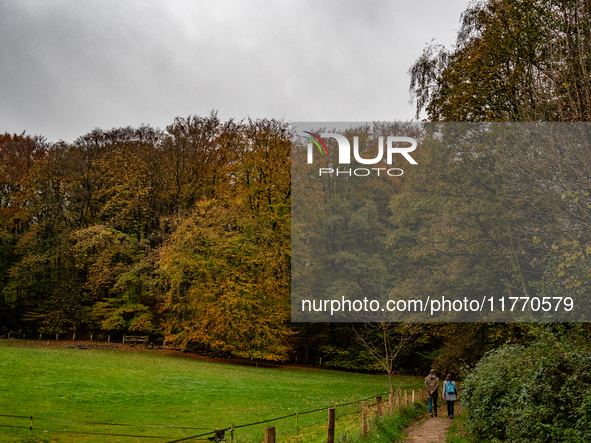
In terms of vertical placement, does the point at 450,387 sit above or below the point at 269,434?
below

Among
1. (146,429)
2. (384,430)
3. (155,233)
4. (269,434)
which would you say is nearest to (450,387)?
(384,430)

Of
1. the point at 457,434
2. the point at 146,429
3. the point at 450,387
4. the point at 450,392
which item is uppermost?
the point at 450,387

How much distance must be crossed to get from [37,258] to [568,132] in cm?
3504

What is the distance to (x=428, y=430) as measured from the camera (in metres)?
12.9

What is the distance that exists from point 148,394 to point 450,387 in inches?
415

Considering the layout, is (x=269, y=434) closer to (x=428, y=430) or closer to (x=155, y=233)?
(x=428, y=430)

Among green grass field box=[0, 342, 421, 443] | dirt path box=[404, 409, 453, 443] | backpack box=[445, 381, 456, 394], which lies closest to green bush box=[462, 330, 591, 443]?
dirt path box=[404, 409, 453, 443]

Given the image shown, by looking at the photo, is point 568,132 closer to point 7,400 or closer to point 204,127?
point 7,400

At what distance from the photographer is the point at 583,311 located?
9.48 metres

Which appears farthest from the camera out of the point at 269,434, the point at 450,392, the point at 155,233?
the point at 155,233

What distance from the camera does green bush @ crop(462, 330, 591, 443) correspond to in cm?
634

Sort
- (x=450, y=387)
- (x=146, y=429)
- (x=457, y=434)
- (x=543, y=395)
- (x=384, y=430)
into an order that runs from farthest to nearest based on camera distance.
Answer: (x=450, y=387) < (x=146, y=429) < (x=457, y=434) < (x=384, y=430) < (x=543, y=395)

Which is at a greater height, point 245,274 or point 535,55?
point 535,55

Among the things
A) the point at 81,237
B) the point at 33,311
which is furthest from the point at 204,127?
the point at 33,311
